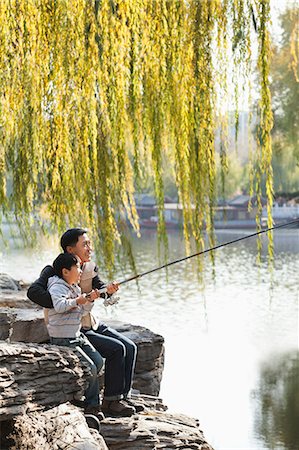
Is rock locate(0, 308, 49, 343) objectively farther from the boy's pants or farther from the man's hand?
the man's hand

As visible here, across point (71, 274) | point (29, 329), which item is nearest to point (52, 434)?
point (71, 274)

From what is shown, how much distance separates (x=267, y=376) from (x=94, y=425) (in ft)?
25.8

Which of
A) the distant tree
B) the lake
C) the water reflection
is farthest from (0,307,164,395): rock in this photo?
the distant tree

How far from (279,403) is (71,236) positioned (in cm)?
646

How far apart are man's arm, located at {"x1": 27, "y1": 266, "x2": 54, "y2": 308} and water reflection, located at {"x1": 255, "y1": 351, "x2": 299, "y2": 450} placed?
4.73 metres

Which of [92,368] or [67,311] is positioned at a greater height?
[67,311]

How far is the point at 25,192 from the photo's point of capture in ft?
13.9

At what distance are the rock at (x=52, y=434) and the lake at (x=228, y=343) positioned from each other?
86 cm

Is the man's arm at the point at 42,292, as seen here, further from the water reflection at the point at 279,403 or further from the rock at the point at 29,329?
the water reflection at the point at 279,403

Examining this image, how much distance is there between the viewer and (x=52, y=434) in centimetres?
331

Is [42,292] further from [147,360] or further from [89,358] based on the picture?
Result: [147,360]

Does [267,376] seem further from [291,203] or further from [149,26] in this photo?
[291,203]

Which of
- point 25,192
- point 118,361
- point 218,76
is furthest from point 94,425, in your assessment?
point 218,76

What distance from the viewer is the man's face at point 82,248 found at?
3.77 metres
